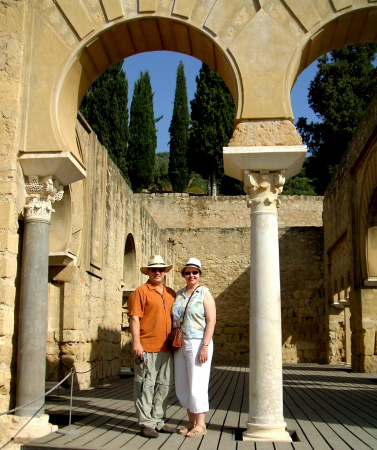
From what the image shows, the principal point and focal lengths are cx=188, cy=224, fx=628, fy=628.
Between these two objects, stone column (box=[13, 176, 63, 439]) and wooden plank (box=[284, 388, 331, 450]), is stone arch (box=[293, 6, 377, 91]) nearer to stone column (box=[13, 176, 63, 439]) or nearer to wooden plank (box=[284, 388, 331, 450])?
stone column (box=[13, 176, 63, 439])

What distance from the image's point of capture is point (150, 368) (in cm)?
588

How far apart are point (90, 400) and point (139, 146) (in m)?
27.4

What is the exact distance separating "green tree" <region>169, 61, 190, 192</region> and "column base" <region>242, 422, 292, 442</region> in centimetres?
3005

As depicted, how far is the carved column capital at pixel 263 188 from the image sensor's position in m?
6.10

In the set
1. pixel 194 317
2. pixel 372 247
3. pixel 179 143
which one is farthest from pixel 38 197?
pixel 179 143

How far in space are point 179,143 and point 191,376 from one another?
30818mm

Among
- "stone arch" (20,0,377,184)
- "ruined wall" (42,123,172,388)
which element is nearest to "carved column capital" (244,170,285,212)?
"stone arch" (20,0,377,184)

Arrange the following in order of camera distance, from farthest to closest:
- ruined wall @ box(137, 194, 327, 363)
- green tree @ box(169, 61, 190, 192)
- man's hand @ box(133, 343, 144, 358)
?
green tree @ box(169, 61, 190, 192), ruined wall @ box(137, 194, 327, 363), man's hand @ box(133, 343, 144, 358)

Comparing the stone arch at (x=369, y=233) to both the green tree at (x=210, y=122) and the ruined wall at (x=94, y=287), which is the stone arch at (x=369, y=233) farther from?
the green tree at (x=210, y=122)

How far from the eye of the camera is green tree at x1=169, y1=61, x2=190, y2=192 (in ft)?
117

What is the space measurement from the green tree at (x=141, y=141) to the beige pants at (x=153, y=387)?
28760mm

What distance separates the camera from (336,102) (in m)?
33.8

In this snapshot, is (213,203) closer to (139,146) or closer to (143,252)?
(139,146)

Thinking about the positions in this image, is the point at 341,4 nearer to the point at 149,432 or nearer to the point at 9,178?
the point at 9,178
